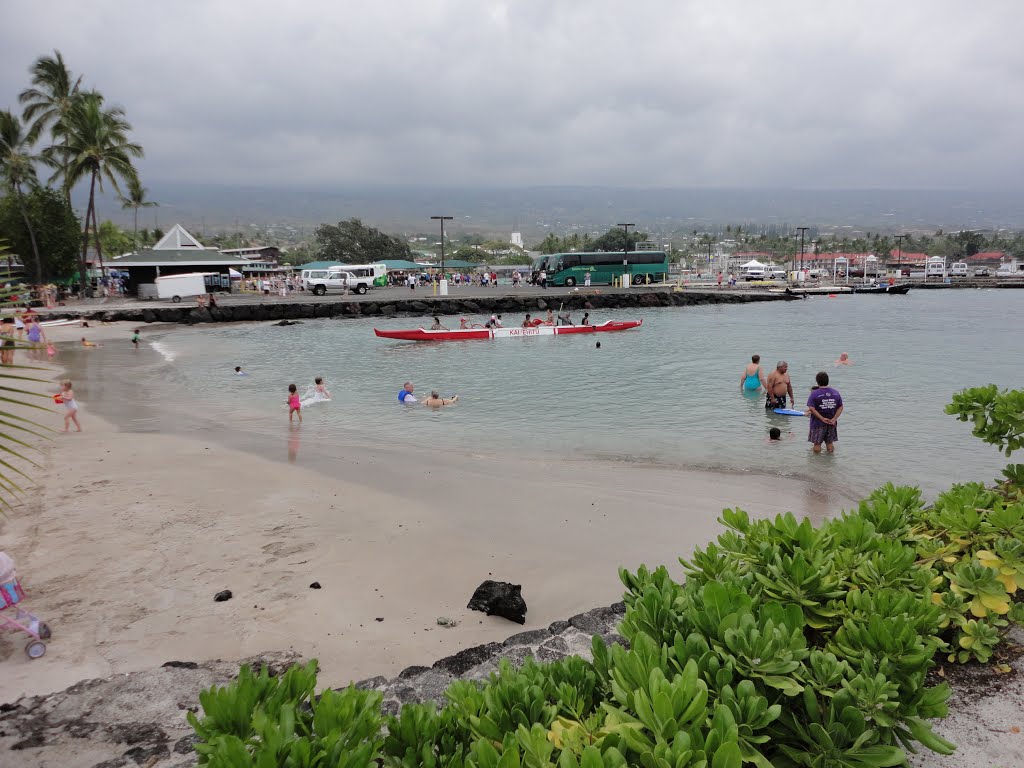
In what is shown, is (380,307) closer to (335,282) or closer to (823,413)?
(335,282)

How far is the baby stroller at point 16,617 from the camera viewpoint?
490cm

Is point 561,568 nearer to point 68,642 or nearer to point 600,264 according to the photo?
point 68,642

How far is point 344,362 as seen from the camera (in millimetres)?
23984

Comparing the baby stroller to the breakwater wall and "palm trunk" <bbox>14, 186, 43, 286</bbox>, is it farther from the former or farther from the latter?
"palm trunk" <bbox>14, 186, 43, 286</bbox>

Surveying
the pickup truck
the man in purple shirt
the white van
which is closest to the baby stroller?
the man in purple shirt

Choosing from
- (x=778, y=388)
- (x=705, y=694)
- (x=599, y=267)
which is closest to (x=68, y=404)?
(x=705, y=694)

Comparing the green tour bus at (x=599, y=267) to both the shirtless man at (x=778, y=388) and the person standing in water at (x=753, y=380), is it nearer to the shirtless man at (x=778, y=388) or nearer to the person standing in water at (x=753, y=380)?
the person standing in water at (x=753, y=380)

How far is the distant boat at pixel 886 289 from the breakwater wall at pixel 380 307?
27.9 meters

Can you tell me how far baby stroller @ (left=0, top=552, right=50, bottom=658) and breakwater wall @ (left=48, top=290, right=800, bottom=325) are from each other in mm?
33195

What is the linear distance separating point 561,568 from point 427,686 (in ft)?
10.2

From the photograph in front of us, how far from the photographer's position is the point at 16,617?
5.07m

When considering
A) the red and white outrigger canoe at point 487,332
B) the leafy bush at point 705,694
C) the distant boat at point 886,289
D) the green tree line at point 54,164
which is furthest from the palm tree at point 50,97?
the distant boat at point 886,289

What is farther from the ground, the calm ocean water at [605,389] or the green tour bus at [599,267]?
the green tour bus at [599,267]

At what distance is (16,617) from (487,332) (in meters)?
25.2
